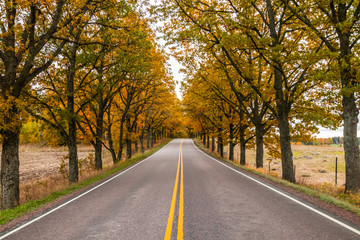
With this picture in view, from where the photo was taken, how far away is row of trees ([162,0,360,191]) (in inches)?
309

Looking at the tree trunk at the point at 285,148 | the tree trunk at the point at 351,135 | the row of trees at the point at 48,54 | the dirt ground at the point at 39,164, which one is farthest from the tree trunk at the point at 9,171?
the tree trunk at the point at 351,135

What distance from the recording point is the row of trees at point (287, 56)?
7.84 m

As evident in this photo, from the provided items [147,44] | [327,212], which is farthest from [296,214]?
[147,44]

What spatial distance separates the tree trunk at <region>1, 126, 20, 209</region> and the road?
102 inches

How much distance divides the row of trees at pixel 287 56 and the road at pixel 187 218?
439 cm

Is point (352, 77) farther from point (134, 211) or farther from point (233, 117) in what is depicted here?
point (233, 117)

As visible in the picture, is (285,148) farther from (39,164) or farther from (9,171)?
(39,164)

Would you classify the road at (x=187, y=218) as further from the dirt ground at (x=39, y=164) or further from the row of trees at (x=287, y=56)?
the dirt ground at (x=39, y=164)

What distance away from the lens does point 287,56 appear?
27.7 feet

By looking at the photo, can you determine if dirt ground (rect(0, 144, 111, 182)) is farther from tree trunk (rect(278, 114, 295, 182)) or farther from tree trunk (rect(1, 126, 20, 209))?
tree trunk (rect(278, 114, 295, 182))

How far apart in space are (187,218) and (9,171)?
7180mm

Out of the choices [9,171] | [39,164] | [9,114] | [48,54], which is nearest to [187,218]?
[9,114]

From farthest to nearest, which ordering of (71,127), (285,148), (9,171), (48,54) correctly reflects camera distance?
(71,127)
(285,148)
(48,54)
(9,171)

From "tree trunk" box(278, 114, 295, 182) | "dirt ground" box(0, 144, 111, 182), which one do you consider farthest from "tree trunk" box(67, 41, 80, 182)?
"tree trunk" box(278, 114, 295, 182)
